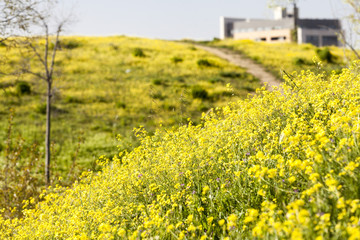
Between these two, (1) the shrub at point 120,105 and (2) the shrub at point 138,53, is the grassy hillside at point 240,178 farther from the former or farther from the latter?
(2) the shrub at point 138,53

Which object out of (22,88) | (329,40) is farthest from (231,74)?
(329,40)

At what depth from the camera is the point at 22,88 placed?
2377 cm

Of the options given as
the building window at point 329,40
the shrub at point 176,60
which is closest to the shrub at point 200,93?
the shrub at point 176,60

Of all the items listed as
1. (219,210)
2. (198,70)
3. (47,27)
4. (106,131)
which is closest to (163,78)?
(198,70)

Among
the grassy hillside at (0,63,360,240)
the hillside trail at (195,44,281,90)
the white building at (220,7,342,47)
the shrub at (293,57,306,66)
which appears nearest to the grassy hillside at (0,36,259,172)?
the hillside trail at (195,44,281,90)

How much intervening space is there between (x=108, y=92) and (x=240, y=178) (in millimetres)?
20894

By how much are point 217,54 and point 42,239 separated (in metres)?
30.0

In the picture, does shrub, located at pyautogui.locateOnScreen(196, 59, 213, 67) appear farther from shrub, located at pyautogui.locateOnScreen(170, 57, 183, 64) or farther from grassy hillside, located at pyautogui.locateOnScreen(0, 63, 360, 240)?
grassy hillside, located at pyautogui.locateOnScreen(0, 63, 360, 240)

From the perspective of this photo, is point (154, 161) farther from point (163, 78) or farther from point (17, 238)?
point (163, 78)

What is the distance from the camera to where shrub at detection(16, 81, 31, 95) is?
23.6 meters

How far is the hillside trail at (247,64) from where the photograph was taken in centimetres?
2433

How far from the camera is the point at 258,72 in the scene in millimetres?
26562

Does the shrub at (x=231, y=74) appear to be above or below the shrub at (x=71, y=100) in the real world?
above

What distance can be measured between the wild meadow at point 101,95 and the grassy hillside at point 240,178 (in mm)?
5062
